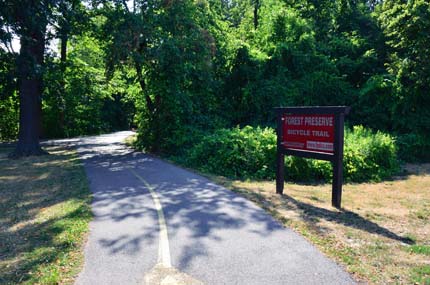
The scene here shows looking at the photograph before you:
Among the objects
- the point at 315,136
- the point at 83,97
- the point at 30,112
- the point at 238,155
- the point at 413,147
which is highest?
the point at 83,97

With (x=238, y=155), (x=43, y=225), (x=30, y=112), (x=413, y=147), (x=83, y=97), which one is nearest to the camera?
(x=43, y=225)

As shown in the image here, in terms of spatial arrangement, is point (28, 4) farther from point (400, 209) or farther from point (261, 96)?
point (400, 209)

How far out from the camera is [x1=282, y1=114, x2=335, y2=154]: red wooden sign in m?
7.78

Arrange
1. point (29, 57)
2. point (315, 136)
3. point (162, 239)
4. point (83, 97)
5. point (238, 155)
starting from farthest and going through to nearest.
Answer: point (83, 97)
point (29, 57)
point (238, 155)
point (315, 136)
point (162, 239)

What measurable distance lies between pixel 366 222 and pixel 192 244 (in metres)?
3.40

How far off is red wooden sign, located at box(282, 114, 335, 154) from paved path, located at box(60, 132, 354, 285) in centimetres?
186

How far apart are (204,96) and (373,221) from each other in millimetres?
13315

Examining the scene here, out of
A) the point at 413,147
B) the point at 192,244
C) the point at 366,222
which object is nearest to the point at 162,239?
the point at 192,244

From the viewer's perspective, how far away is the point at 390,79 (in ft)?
63.6

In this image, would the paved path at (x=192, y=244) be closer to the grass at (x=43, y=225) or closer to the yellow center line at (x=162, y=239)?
the yellow center line at (x=162, y=239)

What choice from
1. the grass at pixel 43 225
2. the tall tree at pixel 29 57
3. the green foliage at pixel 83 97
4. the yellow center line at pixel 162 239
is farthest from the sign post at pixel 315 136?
the green foliage at pixel 83 97

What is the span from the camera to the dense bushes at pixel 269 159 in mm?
11781

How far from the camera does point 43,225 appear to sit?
6.73 m

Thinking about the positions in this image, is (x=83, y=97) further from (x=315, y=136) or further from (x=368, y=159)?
(x=315, y=136)
